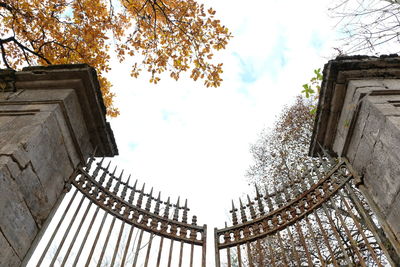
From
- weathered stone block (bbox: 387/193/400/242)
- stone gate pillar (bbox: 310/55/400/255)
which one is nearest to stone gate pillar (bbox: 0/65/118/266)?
stone gate pillar (bbox: 310/55/400/255)

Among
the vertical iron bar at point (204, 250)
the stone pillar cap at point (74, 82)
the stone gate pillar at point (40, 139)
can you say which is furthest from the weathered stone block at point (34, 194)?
the vertical iron bar at point (204, 250)

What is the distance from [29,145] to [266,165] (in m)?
9.83

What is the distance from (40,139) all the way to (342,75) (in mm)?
3756

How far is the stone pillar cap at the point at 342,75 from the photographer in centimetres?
343

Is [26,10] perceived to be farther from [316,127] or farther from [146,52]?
[316,127]

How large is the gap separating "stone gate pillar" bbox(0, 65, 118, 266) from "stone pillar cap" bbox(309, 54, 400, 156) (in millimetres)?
3116

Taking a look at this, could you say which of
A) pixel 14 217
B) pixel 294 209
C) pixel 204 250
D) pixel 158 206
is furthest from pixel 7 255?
pixel 294 209

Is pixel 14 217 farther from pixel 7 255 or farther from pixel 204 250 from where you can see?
pixel 204 250

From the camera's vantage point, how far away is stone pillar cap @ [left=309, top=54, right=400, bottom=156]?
3428mm

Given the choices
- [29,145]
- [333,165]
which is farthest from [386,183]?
[29,145]

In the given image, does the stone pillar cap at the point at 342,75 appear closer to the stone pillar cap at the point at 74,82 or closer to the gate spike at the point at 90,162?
the stone pillar cap at the point at 74,82

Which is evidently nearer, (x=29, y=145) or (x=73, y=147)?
(x=29, y=145)

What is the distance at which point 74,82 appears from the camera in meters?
3.63

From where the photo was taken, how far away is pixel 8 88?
3.81 m
